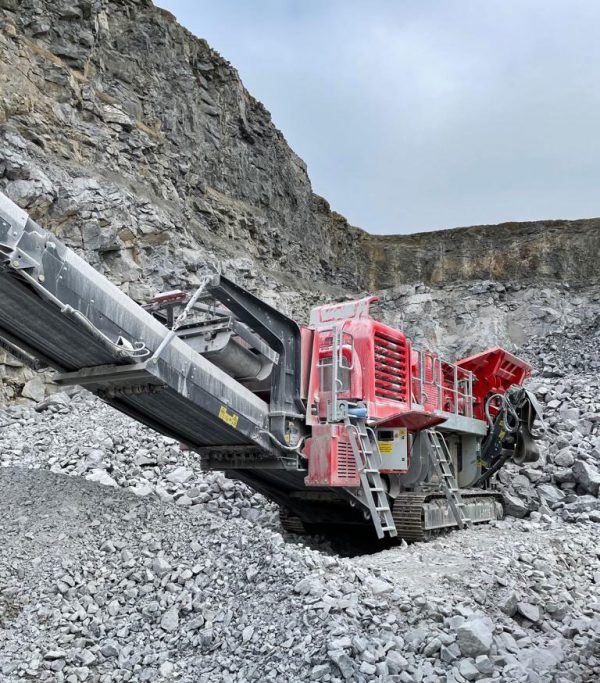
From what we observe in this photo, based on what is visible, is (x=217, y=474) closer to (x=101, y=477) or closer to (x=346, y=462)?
(x=101, y=477)

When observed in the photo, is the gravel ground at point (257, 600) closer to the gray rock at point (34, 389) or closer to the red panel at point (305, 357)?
the red panel at point (305, 357)

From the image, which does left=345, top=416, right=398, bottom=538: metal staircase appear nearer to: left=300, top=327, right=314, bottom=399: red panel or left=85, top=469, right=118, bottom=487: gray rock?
left=300, top=327, right=314, bottom=399: red panel

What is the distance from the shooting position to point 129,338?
4766mm

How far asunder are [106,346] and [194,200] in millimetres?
15364

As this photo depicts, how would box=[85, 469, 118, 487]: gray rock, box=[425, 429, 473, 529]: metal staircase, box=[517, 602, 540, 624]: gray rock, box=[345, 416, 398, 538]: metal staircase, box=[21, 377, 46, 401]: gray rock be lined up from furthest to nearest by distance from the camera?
1. box=[21, 377, 46, 401]: gray rock
2. box=[85, 469, 118, 487]: gray rock
3. box=[425, 429, 473, 529]: metal staircase
4. box=[345, 416, 398, 538]: metal staircase
5. box=[517, 602, 540, 624]: gray rock

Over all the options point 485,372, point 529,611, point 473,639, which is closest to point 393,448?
point 529,611

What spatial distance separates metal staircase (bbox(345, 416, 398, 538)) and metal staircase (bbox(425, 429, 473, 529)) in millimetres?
946

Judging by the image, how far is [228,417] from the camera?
5488mm

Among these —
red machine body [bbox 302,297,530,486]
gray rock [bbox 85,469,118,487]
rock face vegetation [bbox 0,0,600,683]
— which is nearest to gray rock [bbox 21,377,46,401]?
rock face vegetation [bbox 0,0,600,683]

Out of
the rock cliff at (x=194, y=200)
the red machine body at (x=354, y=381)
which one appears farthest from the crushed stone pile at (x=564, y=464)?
the rock cliff at (x=194, y=200)

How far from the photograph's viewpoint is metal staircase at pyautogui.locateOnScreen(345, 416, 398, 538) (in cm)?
604

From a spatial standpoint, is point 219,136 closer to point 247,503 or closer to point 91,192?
point 91,192

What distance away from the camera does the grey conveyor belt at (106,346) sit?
412 cm

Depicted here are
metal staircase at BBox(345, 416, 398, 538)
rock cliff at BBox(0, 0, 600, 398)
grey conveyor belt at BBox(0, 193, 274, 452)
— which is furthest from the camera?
rock cliff at BBox(0, 0, 600, 398)
